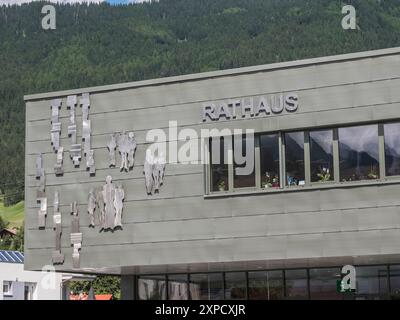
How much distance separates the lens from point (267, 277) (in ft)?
90.5

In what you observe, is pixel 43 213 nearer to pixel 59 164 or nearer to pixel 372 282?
pixel 59 164

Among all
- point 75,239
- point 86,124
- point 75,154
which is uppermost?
point 86,124

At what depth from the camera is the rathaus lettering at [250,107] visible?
2433 cm

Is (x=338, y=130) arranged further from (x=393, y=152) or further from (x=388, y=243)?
(x=388, y=243)

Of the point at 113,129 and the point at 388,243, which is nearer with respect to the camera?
the point at 388,243

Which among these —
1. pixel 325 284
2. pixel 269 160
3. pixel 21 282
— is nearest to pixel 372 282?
pixel 325 284

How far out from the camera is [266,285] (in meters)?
27.6

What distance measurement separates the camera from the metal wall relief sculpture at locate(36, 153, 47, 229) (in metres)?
27.3

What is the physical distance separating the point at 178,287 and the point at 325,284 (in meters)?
5.32

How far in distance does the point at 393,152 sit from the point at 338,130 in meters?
1.66

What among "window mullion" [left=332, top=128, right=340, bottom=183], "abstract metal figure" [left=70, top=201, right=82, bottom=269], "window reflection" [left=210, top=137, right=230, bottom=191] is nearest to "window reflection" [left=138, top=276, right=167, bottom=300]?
"abstract metal figure" [left=70, top=201, right=82, bottom=269]
